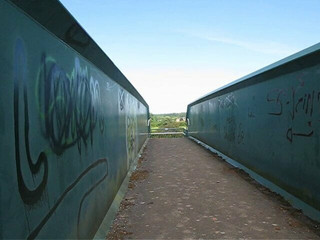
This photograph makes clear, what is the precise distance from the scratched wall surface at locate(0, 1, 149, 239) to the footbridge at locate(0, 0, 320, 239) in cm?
1

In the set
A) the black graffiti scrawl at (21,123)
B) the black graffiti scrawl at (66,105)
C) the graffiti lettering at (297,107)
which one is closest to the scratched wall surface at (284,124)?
the graffiti lettering at (297,107)

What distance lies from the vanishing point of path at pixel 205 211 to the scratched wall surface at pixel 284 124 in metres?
0.56

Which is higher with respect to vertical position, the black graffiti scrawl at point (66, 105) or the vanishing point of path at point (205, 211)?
the black graffiti scrawl at point (66, 105)

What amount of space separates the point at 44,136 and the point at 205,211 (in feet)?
12.5

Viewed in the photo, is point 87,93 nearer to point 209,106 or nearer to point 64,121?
point 64,121

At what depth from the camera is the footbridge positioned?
85.1 inches

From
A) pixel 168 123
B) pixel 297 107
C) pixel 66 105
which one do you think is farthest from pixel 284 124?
pixel 168 123

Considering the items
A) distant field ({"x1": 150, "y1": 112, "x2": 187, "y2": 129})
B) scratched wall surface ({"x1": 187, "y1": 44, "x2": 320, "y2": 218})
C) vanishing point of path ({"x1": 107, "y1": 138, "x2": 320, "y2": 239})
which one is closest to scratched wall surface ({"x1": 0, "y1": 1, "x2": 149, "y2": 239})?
vanishing point of path ({"x1": 107, "y1": 138, "x2": 320, "y2": 239})

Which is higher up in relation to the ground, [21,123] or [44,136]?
[21,123]

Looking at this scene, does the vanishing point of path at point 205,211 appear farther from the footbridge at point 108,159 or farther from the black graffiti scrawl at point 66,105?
the black graffiti scrawl at point 66,105

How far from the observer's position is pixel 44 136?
8.56 ft

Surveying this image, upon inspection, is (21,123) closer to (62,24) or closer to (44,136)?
(44,136)

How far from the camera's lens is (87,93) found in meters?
4.27

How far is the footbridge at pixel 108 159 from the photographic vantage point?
2.16 metres
